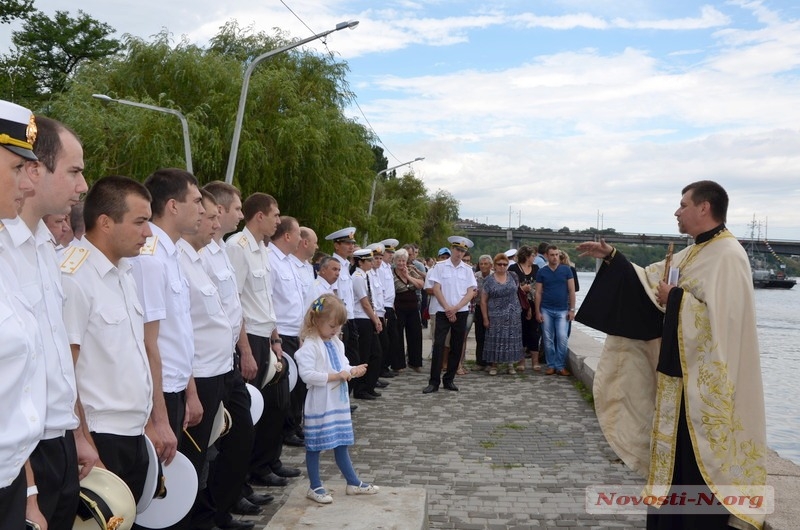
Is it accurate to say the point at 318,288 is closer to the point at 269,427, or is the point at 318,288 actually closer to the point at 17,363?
the point at 269,427

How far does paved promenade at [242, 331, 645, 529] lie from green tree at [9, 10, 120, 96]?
148 feet

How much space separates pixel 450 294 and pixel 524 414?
93.9 inches

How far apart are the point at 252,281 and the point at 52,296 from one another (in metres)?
3.35

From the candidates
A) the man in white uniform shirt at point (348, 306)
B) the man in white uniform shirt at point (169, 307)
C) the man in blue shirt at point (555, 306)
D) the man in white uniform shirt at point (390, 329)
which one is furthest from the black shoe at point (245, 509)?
the man in blue shirt at point (555, 306)

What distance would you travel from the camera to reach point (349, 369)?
5465 mm

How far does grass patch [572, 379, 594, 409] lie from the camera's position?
9859 millimetres

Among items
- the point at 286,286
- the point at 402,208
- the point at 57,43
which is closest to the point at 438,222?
the point at 402,208

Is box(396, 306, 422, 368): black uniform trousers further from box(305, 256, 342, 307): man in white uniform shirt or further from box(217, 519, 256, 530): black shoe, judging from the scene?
box(217, 519, 256, 530): black shoe

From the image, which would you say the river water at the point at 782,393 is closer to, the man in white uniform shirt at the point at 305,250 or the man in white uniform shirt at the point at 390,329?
the man in white uniform shirt at the point at 390,329

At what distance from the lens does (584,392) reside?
10.5m

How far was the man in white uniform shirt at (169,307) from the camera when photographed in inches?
154

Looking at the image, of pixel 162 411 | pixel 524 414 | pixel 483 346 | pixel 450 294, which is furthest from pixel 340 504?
pixel 483 346

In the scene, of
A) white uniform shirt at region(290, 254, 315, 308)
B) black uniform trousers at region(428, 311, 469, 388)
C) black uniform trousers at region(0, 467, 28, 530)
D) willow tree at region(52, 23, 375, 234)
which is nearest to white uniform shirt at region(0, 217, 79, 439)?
black uniform trousers at region(0, 467, 28, 530)

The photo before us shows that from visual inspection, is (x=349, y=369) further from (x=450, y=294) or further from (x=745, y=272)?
(x=450, y=294)
